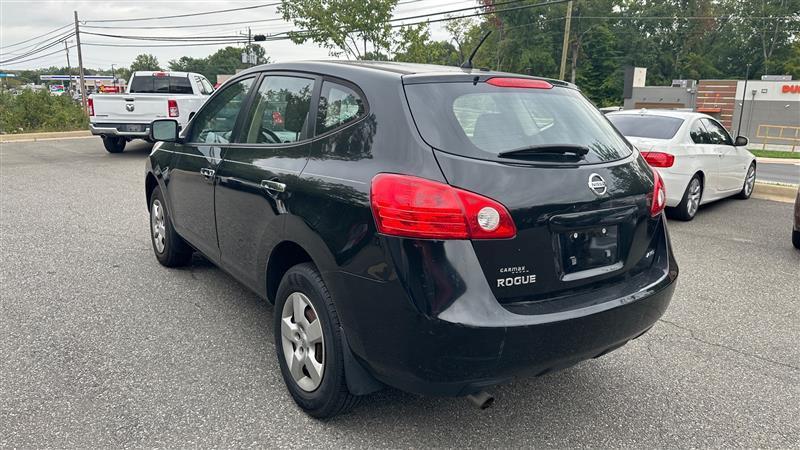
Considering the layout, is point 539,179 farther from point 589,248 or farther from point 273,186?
point 273,186

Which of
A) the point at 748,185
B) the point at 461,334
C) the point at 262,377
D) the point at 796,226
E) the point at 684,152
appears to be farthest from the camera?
the point at 748,185

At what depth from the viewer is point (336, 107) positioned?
9.62 ft

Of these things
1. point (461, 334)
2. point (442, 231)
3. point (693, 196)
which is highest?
point (442, 231)

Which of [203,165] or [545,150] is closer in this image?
[545,150]

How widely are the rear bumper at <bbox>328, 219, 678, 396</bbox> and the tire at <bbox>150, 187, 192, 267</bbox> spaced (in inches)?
111

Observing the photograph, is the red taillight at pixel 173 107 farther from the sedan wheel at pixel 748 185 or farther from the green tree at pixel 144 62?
the green tree at pixel 144 62

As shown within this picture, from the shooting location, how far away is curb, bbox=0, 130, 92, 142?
17016 mm

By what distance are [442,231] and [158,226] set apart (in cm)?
376

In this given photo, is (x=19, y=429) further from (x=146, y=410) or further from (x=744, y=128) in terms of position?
(x=744, y=128)

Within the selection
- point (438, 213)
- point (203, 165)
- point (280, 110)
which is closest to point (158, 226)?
point (203, 165)

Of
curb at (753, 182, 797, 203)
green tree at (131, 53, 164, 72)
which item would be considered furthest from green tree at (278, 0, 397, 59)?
green tree at (131, 53, 164, 72)

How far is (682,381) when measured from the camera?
3.36m

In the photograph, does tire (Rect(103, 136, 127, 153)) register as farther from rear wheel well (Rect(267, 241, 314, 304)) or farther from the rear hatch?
the rear hatch

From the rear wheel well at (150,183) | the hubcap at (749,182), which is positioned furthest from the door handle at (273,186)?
the hubcap at (749,182)
